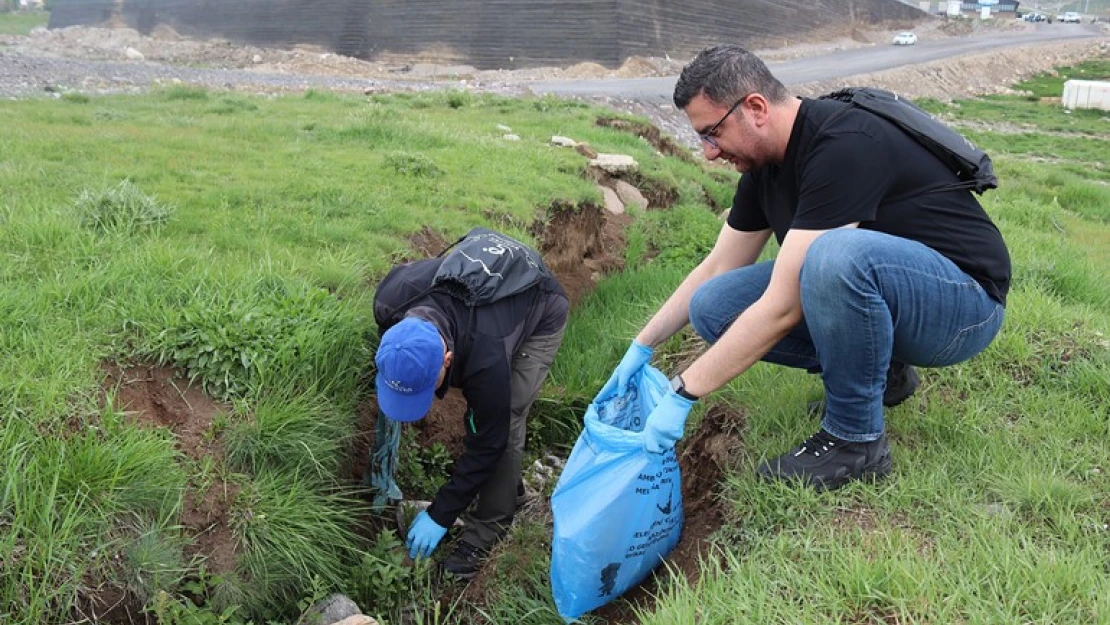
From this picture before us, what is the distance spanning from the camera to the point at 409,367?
2744 millimetres

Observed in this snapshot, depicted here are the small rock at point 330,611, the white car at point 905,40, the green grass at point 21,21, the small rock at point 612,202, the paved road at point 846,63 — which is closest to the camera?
the small rock at point 330,611

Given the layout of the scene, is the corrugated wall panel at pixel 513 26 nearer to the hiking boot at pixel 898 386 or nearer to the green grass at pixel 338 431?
the green grass at pixel 338 431

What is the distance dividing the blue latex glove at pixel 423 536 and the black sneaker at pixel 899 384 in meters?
1.86

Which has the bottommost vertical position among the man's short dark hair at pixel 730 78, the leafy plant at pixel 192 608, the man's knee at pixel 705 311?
the leafy plant at pixel 192 608

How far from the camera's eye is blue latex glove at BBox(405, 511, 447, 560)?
10.8 feet

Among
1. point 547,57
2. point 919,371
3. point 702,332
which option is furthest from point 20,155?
point 547,57

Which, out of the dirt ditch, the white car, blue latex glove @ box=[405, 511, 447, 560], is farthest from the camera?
the white car

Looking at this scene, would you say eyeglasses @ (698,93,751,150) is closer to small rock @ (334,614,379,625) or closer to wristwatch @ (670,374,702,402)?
wristwatch @ (670,374,702,402)

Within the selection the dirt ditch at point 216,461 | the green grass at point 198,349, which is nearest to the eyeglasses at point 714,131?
the dirt ditch at point 216,461

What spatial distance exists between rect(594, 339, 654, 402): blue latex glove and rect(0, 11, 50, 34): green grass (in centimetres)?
5755

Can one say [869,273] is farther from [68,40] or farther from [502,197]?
[68,40]

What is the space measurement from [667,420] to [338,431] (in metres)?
1.58

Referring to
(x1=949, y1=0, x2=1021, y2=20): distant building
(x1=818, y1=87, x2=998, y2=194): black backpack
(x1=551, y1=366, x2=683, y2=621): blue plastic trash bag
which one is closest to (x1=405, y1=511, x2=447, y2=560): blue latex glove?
(x1=551, y1=366, x2=683, y2=621): blue plastic trash bag

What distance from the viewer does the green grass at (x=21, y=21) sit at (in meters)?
49.3
